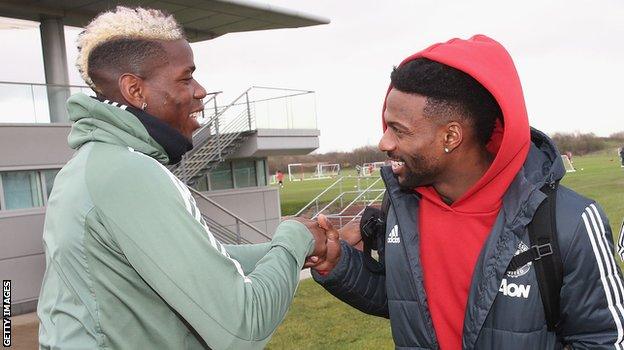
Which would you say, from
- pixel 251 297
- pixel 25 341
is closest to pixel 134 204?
pixel 251 297

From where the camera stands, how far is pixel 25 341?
8.71m

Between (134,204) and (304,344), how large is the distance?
6.15 metres

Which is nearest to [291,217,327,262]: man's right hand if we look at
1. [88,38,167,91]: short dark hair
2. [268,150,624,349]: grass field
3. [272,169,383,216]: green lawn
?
[88,38,167,91]: short dark hair

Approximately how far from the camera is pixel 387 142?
2.21 meters

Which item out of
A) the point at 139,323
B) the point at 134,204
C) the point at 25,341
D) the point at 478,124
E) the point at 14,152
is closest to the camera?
the point at 134,204

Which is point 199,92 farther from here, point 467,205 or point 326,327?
point 326,327

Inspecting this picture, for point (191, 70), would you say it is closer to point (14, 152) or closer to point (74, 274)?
point (74, 274)

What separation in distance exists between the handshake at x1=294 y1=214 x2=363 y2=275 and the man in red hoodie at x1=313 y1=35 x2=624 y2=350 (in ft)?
0.92

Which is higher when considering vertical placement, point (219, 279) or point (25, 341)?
point (219, 279)

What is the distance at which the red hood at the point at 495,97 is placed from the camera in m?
1.99

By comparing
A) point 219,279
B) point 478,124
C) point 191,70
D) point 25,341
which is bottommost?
point 25,341

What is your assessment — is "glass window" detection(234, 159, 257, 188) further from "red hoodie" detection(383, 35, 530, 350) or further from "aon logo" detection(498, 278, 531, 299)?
"aon logo" detection(498, 278, 531, 299)

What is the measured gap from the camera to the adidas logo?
2.30 m

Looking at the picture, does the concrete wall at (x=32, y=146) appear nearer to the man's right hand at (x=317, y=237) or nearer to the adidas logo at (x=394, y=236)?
the man's right hand at (x=317, y=237)
